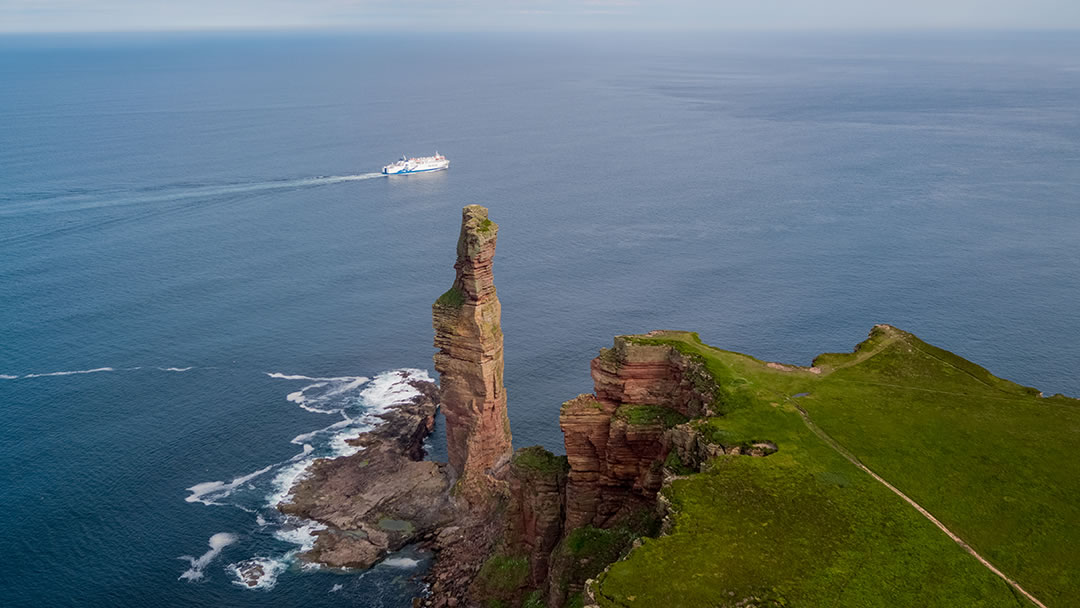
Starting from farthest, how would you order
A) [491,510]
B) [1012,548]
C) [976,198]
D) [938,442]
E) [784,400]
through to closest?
[976,198], [491,510], [784,400], [938,442], [1012,548]

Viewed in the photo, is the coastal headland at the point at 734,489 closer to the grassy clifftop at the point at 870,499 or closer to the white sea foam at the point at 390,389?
the grassy clifftop at the point at 870,499

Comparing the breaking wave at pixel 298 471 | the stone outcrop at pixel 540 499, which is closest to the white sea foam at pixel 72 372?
the breaking wave at pixel 298 471

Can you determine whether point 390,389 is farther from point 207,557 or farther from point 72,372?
point 72,372

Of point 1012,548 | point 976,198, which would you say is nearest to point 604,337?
point 1012,548

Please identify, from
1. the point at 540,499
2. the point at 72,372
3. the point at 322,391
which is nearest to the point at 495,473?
the point at 540,499

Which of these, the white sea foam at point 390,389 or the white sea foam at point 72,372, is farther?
the white sea foam at point 72,372

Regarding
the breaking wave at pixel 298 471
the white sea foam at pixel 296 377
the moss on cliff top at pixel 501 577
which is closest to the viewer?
the moss on cliff top at pixel 501 577

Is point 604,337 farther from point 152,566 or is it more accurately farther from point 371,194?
point 371,194
